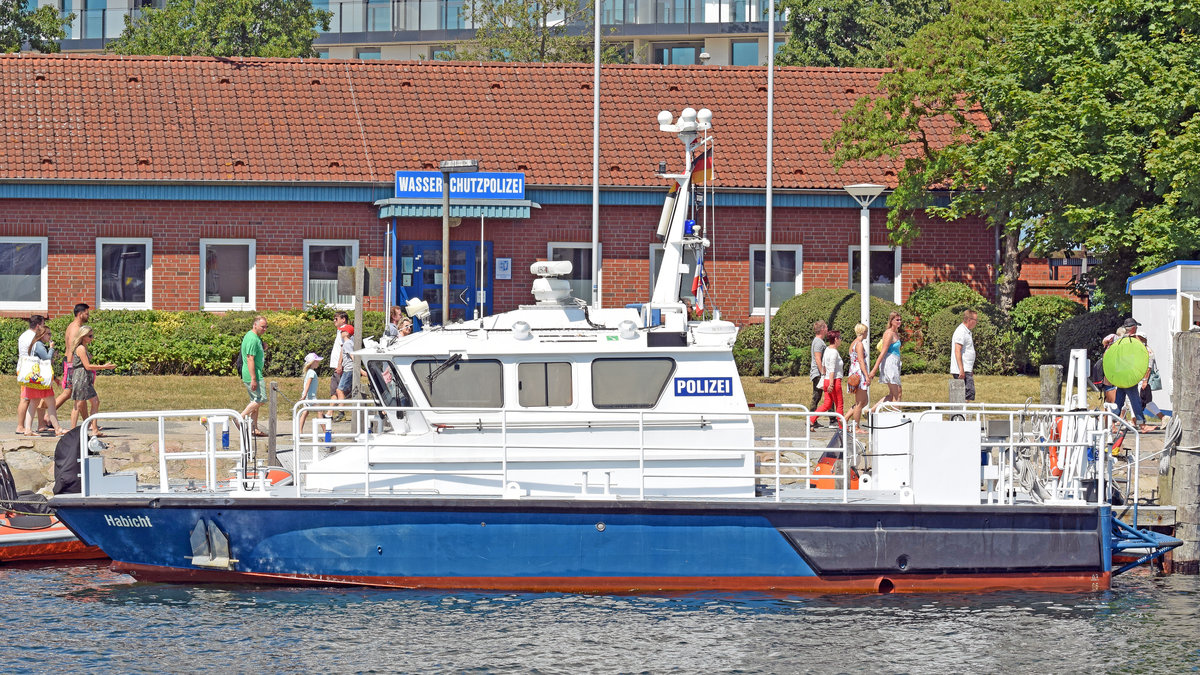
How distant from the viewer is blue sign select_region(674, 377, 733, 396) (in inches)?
538

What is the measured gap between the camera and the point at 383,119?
29828 millimetres

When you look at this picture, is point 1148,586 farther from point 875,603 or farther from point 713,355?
point 713,355

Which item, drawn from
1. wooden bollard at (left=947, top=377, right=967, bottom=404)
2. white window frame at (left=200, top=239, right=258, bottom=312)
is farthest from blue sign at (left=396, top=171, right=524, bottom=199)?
wooden bollard at (left=947, top=377, right=967, bottom=404)

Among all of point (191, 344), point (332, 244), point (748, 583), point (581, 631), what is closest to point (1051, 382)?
point (748, 583)

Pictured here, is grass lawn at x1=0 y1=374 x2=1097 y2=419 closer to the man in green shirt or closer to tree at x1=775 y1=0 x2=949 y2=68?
the man in green shirt

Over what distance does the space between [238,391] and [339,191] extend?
6.13 meters

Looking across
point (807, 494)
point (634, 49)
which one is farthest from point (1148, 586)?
point (634, 49)

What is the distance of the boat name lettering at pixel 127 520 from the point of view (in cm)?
1369

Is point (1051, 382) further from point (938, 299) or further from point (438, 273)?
point (438, 273)

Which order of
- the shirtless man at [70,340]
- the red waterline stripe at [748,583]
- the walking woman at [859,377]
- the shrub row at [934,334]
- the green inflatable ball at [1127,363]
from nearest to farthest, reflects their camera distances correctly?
the red waterline stripe at [748,583] → the green inflatable ball at [1127,363] → the shirtless man at [70,340] → the walking woman at [859,377] → the shrub row at [934,334]

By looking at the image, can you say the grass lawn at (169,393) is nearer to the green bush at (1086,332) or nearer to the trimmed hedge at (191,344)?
the trimmed hedge at (191,344)

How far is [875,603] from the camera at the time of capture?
13461 millimetres

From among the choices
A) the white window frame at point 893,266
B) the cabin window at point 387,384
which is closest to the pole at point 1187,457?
the cabin window at point 387,384

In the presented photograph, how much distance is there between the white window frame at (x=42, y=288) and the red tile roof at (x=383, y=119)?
4.44 ft
